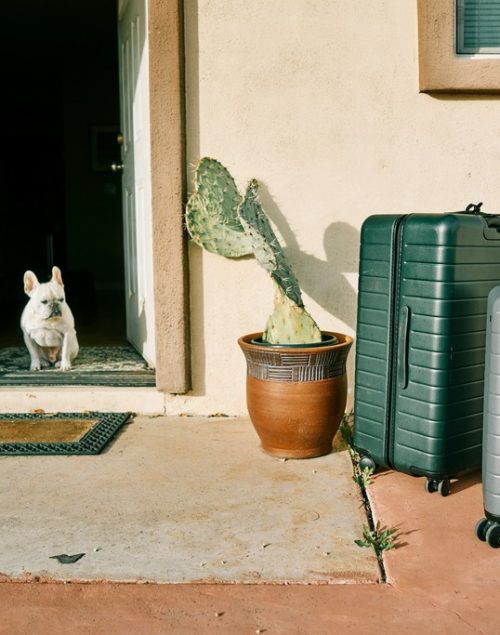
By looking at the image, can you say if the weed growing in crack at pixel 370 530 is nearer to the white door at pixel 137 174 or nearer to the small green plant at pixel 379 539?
the small green plant at pixel 379 539

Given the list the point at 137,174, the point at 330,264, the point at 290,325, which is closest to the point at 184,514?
the point at 290,325

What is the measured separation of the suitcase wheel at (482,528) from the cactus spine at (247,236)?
1.12m

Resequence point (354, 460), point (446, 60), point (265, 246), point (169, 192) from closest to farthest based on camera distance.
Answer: point (265, 246), point (354, 460), point (446, 60), point (169, 192)

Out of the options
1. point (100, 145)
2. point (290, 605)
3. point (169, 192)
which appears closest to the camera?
point (290, 605)

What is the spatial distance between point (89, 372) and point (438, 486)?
206 centimetres

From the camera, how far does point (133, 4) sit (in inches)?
169

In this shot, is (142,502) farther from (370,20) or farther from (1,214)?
(1,214)

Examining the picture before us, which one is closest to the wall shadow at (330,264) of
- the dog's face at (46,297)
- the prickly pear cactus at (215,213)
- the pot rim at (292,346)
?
the prickly pear cactus at (215,213)

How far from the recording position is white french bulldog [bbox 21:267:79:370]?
413 cm

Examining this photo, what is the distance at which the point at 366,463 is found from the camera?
302 cm

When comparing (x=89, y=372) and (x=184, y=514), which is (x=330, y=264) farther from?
(x=184, y=514)

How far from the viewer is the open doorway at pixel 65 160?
7.08 metres

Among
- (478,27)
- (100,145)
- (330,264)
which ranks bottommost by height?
(330,264)

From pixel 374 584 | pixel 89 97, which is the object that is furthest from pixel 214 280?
pixel 89 97
